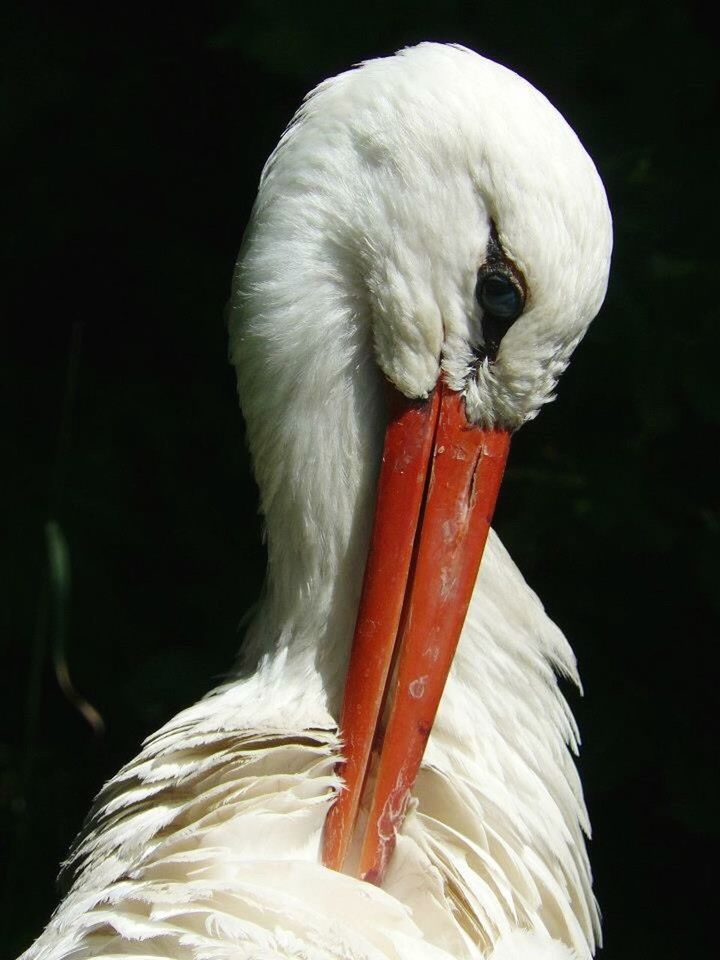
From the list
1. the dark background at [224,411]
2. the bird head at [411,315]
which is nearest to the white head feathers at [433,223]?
the bird head at [411,315]

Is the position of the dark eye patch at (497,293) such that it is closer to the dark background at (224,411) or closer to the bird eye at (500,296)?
the bird eye at (500,296)

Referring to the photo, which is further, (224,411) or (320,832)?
(224,411)

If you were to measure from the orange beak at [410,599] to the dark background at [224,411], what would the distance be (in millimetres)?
632

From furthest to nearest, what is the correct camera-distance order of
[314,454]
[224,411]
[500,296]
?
[224,411], [314,454], [500,296]

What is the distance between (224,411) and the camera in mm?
2908

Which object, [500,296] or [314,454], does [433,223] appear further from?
[314,454]

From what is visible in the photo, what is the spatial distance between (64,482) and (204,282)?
501mm

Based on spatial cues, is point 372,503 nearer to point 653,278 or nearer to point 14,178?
point 653,278

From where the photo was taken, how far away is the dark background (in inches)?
92.1

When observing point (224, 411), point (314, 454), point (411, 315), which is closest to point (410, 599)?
point (314, 454)

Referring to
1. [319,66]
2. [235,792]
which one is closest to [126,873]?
[235,792]

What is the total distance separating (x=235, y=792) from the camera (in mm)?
1518

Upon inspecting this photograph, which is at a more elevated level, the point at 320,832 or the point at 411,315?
the point at 411,315

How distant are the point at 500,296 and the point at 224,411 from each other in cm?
153
